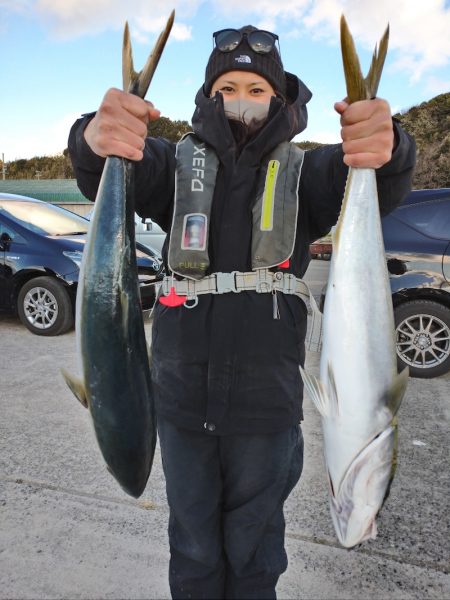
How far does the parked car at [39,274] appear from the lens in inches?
250

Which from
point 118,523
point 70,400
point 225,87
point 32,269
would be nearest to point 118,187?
point 225,87

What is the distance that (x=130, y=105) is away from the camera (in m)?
1.45

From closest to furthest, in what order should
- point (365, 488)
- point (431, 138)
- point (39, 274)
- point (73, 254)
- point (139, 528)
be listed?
point (365, 488) < point (139, 528) < point (73, 254) < point (39, 274) < point (431, 138)

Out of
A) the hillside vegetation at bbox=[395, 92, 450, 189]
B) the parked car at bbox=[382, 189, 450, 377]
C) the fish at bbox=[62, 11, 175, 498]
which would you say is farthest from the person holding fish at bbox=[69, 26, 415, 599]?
the hillside vegetation at bbox=[395, 92, 450, 189]

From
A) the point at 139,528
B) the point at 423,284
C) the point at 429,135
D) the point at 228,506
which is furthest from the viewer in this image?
the point at 429,135

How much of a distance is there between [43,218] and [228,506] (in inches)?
237

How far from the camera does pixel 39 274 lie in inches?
256

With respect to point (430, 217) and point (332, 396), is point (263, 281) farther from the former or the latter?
point (430, 217)

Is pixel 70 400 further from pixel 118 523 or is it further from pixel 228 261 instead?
pixel 228 261

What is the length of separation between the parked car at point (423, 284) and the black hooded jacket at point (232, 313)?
3.52m

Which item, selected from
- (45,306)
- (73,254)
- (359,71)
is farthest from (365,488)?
(45,306)

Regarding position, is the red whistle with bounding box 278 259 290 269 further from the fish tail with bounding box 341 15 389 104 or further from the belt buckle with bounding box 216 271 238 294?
the fish tail with bounding box 341 15 389 104

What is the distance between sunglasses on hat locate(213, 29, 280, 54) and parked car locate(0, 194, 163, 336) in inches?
177

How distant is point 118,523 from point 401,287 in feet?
11.7
